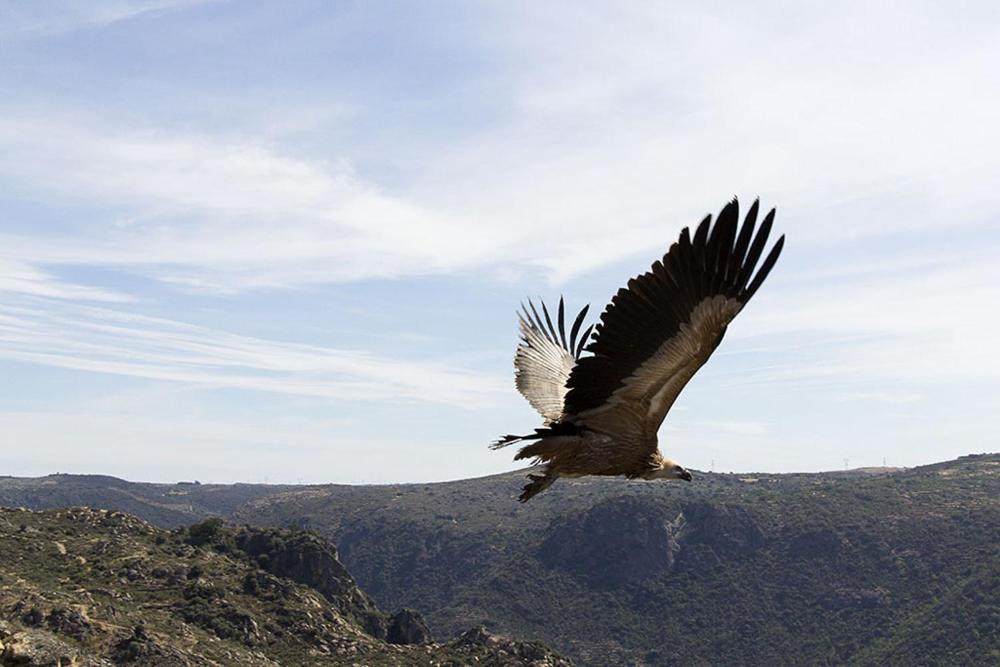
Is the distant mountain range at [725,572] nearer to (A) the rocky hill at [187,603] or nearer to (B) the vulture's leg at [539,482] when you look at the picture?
(A) the rocky hill at [187,603]

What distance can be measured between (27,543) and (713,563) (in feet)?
353

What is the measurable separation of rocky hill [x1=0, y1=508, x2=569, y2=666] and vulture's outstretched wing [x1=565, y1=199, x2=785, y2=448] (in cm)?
3476

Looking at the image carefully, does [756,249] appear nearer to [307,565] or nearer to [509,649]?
[509,649]

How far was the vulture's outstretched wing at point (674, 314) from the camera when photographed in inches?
482

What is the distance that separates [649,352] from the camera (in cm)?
1307

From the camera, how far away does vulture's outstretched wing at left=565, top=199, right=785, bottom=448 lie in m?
12.2

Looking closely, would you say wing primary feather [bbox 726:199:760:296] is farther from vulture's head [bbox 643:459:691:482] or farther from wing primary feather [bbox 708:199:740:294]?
vulture's head [bbox 643:459:691:482]

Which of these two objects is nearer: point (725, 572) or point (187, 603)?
point (187, 603)

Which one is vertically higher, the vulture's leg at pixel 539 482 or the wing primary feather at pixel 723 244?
the wing primary feather at pixel 723 244

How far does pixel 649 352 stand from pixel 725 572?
140477mm

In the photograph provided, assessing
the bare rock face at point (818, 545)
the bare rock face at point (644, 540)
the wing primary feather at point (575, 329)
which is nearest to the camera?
the wing primary feather at point (575, 329)

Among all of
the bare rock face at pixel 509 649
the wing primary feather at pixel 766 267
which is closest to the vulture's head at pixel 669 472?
the wing primary feather at pixel 766 267

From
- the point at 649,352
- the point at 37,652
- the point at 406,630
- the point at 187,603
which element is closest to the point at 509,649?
the point at 406,630

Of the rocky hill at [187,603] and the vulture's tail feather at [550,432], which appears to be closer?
the vulture's tail feather at [550,432]
